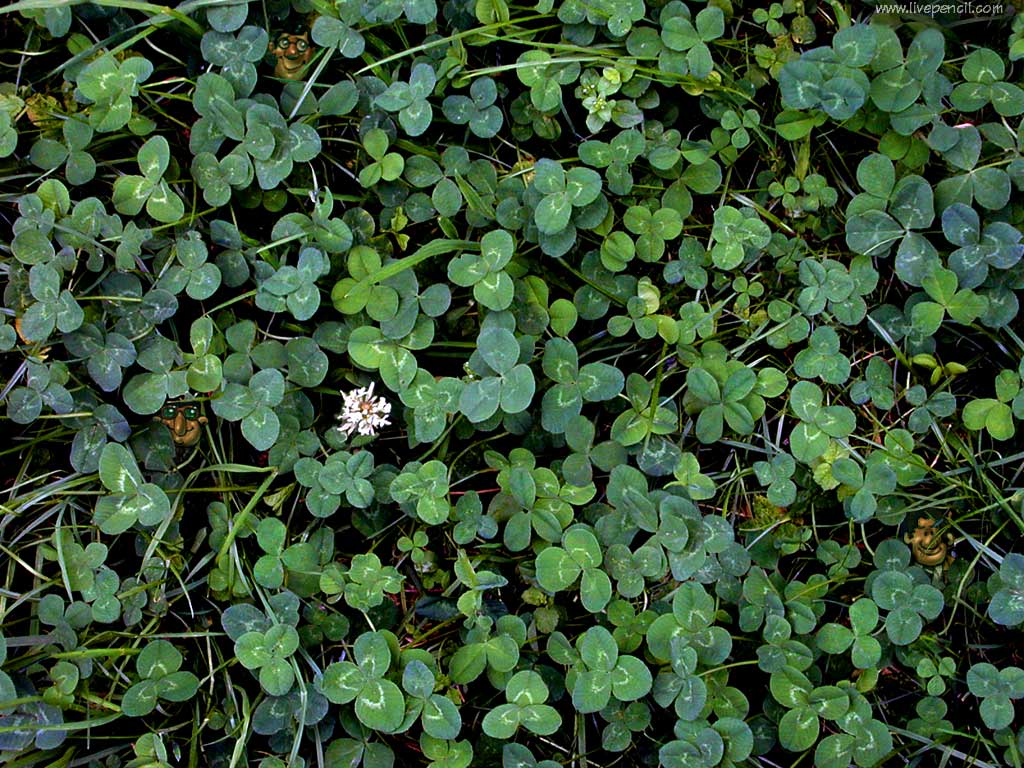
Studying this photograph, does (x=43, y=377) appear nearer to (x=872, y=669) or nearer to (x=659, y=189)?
(x=659, y=189)

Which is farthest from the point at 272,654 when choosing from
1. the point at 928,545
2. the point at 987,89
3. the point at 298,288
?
the point at 987,89

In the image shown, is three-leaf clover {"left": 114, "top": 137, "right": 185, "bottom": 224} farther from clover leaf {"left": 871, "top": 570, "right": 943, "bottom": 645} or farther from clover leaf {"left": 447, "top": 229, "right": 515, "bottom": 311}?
clover leaf {"left": 871, "top": 570, "right": 943, "bottom": 645}

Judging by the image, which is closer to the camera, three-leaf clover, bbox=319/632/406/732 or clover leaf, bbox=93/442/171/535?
three-leaf clover, bbox=319/632/406/732

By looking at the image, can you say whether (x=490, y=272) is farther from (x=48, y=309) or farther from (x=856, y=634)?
(x=856, y=634)

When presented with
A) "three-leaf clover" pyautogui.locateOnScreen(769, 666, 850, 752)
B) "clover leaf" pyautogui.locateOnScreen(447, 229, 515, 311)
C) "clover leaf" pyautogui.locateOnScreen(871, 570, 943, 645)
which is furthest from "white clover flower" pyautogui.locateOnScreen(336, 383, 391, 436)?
"clover leaf" pyautogui.locateOnScreen(871, 570, 943, 645)

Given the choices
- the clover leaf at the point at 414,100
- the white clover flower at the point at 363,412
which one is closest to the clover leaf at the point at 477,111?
the clover leaf at the point at 414,100

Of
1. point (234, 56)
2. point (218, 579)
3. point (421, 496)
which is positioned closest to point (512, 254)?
point (421, 496)

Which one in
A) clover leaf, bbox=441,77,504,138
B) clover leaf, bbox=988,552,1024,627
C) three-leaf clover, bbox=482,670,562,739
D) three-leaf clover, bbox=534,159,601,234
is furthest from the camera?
clover leaf, bbox=441,77,504,138
